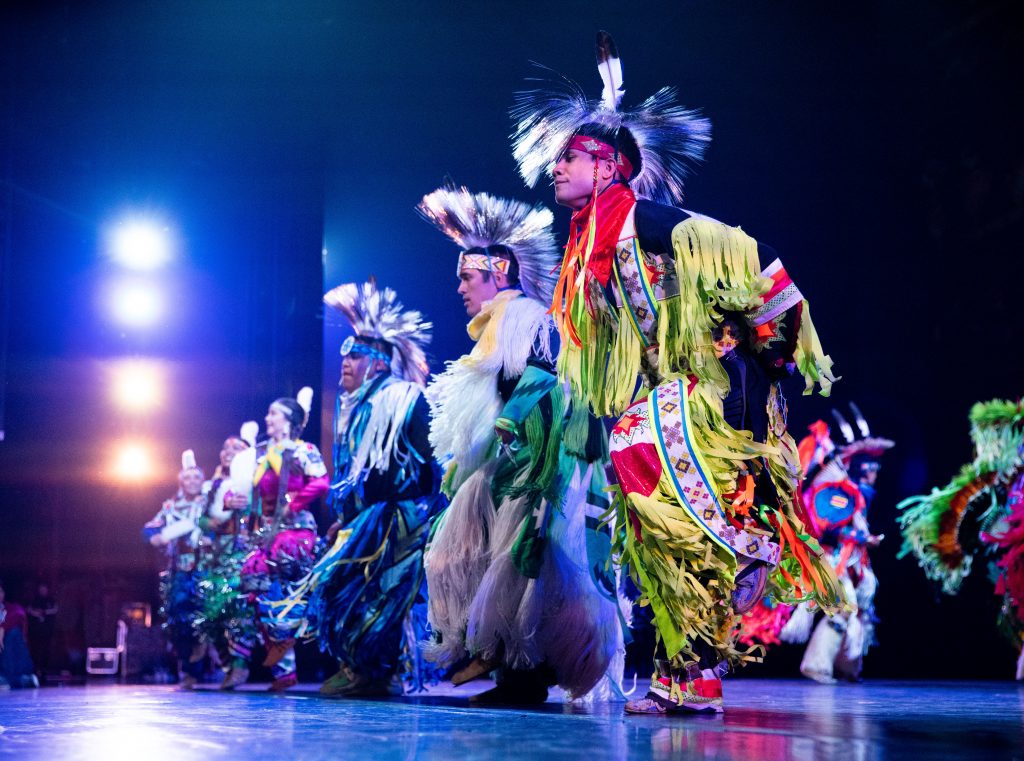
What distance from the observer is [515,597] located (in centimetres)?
382

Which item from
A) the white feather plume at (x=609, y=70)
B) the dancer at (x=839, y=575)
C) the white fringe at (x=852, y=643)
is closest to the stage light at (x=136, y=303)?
the dancer at (x=839, y=575)

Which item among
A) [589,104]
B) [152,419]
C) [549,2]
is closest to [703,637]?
[589,104]

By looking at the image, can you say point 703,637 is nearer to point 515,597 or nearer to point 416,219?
point 515,597

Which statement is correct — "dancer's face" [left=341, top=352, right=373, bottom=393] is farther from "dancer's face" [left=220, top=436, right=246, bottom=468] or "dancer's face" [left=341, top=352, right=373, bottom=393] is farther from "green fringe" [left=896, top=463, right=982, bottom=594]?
"green fringe" [left=896, top=463, right=982, bottom=594]

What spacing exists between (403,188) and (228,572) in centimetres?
254

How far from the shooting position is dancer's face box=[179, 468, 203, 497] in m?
7.39

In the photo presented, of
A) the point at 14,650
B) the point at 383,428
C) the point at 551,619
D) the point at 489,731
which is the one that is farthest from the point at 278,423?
the point at 489,731

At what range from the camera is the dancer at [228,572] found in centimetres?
593

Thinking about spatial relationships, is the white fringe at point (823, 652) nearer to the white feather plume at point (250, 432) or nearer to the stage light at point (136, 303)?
the white feather plume at point (250, 432)

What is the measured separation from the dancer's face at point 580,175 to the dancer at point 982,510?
3.01 m

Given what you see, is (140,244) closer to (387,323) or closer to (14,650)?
(14,650)

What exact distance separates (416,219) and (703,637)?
4367mm

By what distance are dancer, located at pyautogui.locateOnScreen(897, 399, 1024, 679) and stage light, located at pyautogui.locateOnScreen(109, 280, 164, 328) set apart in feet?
16.0

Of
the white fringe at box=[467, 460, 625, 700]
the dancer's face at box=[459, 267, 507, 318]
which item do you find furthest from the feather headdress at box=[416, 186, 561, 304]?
the white fringe at box=[467, 460, 625, 700]
